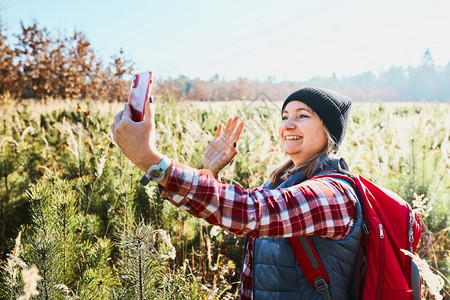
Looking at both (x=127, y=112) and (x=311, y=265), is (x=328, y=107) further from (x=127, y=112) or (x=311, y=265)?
(x=127, y=112)

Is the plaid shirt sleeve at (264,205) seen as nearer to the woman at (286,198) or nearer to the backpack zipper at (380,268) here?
the woman at (286,198)

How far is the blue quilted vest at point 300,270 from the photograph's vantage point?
1226 mm

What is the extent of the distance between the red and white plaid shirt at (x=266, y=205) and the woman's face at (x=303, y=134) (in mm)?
271

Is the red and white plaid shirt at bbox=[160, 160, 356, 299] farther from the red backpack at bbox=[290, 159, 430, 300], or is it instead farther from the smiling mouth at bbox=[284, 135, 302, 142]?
the smiling mouth at bbox=[284, 135, 302, 142]

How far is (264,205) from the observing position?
1008 mm

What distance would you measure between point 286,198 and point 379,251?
415 mm

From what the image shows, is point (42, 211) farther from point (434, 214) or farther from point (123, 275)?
point (434, 214)

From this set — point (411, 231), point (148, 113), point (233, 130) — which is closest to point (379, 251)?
point (411, 231)

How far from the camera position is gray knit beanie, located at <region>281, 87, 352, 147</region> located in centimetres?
145

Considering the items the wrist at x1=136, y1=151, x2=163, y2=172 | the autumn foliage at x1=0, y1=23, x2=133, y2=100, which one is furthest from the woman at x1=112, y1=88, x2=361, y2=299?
the autumn foliage at x1=0, y1=23, x2=133, y2=100

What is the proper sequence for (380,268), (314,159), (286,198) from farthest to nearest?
1. (314,159)
2. (380,268)
3. (286,198)

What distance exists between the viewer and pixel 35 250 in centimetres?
141

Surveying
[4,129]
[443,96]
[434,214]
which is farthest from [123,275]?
[443,96]

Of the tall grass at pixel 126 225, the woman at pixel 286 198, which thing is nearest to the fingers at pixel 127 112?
the woman at pixel 286 198
